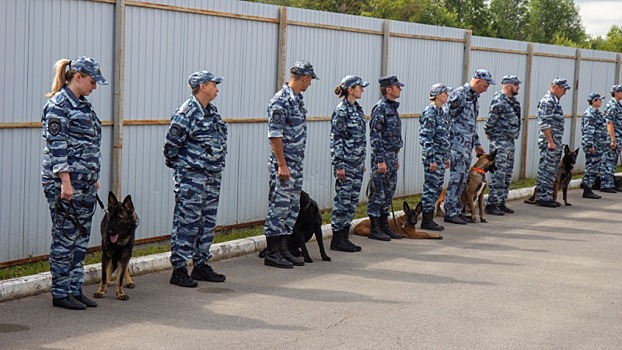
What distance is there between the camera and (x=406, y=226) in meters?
12.8

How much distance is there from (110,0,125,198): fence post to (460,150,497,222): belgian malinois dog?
586 cm

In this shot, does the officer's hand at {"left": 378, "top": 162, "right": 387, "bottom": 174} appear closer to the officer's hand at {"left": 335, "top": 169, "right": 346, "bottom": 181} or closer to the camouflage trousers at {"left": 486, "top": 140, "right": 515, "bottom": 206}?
the officer's hand at {"left": 335, "top": 169, "right": 346, "bottom": 181}

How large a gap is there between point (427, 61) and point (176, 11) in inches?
260

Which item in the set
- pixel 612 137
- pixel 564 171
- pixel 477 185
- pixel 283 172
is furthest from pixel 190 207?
pixel 612 137

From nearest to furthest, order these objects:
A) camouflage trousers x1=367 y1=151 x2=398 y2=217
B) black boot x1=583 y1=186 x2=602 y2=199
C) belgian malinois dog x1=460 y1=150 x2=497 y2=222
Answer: camouflage trousers x1=367 y1=151 x2=398 y2=217
belgian malinois dog x1=460 y1=150 x2=497 y2=222
black boot x1=583 y1=186 x2=602 y2=199

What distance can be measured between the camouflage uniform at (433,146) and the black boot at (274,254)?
3.60 meters

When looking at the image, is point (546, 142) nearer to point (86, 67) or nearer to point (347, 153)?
point (347, 153)

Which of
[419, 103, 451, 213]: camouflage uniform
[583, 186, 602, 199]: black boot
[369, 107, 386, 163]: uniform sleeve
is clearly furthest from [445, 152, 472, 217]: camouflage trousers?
[583, 186, 602, 199]: black boot

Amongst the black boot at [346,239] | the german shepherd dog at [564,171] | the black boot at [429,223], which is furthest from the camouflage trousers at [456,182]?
the german shepherd dog at [564,171]

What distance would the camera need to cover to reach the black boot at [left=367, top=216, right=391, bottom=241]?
12578 mm

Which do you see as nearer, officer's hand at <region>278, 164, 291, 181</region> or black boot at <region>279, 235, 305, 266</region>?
officer's hand at <region>278, 164, 291, 181</region>

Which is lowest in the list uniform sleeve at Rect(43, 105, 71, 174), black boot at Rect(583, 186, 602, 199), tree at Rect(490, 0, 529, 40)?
black boot at Rect(583, 186, 602, 199)

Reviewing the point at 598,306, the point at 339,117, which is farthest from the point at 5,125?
the point at 598,306

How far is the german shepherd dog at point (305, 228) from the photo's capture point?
10773 millimetres
